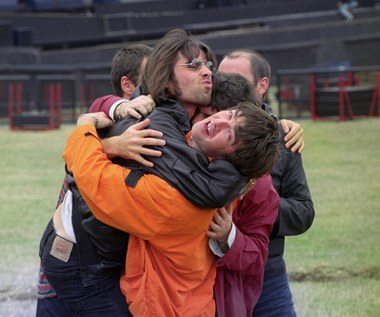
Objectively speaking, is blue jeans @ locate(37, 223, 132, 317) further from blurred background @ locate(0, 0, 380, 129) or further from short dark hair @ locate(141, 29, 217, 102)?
blurred background @ locate(0, 0, 380, 129)

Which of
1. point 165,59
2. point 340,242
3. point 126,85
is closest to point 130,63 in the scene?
point 126,85

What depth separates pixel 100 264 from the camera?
2.70 m

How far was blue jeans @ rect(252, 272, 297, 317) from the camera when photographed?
3502 mm

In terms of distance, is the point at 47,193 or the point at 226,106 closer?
the point at 226,106

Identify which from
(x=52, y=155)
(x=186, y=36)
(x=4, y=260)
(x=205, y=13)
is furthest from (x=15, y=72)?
(x=186, y=36)

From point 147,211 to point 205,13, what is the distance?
94.6 feet

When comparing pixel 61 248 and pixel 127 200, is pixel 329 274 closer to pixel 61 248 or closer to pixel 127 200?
pixel 61 248

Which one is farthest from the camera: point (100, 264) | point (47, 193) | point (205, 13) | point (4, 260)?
point (205, 13)

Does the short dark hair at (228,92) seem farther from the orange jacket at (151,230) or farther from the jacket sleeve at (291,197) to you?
the jacket sleeve at (291,197)

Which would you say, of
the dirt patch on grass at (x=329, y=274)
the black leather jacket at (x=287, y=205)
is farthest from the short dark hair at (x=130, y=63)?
the dirt patch on grass at (x=329, y=274)

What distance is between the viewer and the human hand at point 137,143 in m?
2.53

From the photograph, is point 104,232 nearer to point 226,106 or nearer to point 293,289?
point 226,106

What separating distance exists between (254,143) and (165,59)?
40cm

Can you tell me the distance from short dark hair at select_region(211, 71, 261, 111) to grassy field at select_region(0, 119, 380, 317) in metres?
3.62
